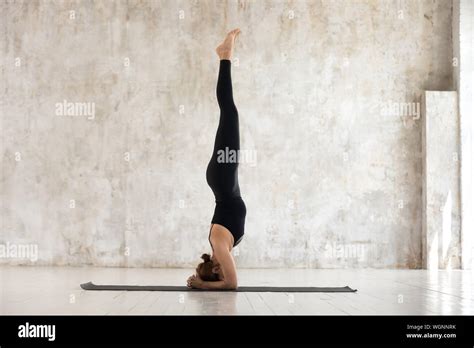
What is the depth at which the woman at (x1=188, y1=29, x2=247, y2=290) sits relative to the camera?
480 cm

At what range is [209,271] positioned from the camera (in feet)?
16.3

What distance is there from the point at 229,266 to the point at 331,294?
795 millimetres

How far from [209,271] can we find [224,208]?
0.51 meters

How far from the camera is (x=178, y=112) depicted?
8219mm

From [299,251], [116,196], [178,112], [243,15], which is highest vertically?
[243,15]

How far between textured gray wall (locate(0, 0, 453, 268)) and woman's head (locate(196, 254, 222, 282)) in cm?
308

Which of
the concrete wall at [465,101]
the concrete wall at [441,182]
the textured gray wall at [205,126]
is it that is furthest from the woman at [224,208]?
the concrete wall at [465,101]

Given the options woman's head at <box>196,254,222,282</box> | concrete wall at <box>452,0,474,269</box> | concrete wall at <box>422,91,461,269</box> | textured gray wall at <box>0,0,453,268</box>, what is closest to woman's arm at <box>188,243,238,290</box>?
woman's head at <box>196,254,222,282</box>

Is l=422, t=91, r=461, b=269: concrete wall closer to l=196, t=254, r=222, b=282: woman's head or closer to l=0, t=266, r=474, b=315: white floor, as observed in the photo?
l=0, t=266, r=474, b=315: white floor

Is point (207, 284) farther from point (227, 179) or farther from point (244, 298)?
point (227, 179)

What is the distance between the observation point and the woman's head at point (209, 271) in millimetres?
4969
